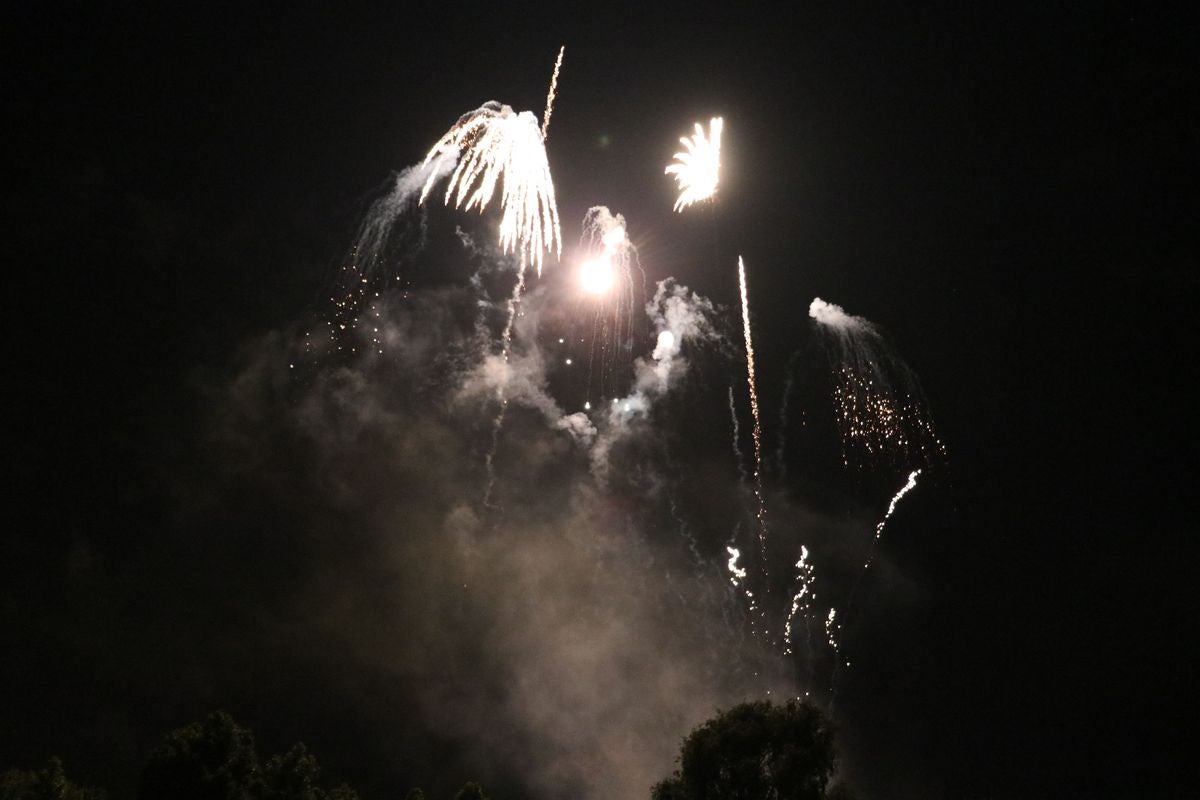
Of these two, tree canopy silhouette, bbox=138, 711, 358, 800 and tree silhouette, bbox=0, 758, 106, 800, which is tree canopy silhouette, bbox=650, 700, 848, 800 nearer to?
tree canopy silhouette, bbox=138, 711, 358, 800

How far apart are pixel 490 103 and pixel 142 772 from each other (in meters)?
21.2

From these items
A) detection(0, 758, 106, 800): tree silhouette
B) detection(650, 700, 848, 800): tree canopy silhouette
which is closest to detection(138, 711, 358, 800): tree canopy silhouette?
detection(0, 758, 106, 800): tree silhouette

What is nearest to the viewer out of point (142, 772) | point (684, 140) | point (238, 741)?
point (142, 772)

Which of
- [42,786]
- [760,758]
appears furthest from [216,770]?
[760,758]

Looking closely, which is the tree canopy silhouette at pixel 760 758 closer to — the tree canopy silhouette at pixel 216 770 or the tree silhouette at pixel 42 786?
the tree canopy silhouette at pixel 216 770

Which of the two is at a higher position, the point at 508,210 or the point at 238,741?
the point at 508,210

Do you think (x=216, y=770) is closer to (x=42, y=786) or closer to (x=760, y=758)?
(x=42, y=786)

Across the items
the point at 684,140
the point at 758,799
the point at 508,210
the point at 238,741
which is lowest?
the point at 758,799

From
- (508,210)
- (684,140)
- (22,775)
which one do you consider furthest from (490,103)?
(22,775)

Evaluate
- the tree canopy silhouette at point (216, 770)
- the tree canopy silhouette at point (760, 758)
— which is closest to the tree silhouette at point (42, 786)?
the tree canopy silhouette at point (216, 770)

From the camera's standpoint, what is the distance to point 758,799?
1839 centimetres

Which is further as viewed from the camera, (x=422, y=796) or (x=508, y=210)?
(x=422, y=796)

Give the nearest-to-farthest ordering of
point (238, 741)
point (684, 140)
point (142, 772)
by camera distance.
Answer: point (142, 772), point (238, 741), point (684, 140)

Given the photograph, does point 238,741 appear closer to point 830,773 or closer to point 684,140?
point 830,773
